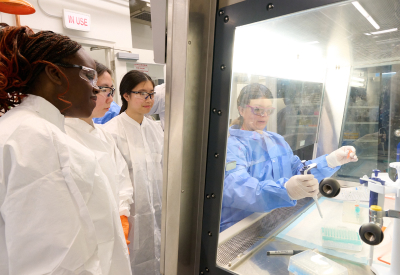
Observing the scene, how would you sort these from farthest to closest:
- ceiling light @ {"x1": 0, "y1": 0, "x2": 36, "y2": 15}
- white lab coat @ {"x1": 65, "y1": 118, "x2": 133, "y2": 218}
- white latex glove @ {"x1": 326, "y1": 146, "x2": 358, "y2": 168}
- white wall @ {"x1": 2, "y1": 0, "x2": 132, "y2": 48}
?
white wall @ {"x1": 2, "y1": 0, "x2": 132, "y2": 48}, ceiling light @ {"x1": 0, "y1": 0, "x2": 36, "y2": 15}, white lab coat @ {"x1": 65, "y1": 118, "x2": 133, "y2": 218}, white latex glove @ {"x1": 326, "y1": 146, "x2": 358, "y2": 168}

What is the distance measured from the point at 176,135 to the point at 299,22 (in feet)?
1.55

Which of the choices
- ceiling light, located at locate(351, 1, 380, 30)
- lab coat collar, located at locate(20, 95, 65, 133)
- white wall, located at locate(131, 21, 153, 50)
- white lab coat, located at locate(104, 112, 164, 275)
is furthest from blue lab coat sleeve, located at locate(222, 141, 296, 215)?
white wall, located at locate(131, 21, 153, 50)

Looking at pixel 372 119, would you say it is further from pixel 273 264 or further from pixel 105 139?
pixel 105 139

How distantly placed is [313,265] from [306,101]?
498 millimetres

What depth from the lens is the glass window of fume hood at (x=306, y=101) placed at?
0.63 m

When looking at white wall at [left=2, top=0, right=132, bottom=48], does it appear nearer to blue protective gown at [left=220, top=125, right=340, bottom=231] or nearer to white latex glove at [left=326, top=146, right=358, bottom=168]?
blue protective gown at [left=220, top=125, right=340, bottom=231]

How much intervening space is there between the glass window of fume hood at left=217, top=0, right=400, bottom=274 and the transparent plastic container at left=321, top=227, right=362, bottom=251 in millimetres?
149

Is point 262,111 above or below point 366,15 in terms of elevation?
below

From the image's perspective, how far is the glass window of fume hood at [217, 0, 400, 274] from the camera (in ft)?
2.07

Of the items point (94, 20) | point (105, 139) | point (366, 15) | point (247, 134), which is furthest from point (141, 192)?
point (94, 20)

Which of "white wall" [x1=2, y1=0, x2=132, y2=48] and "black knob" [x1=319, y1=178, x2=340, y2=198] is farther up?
"white wall" [x1=2, y1=0, x2=132, y2=48]

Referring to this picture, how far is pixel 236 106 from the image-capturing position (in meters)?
0.82

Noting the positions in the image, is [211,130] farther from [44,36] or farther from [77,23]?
[77,23]

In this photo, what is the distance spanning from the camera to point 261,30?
0.76 m
